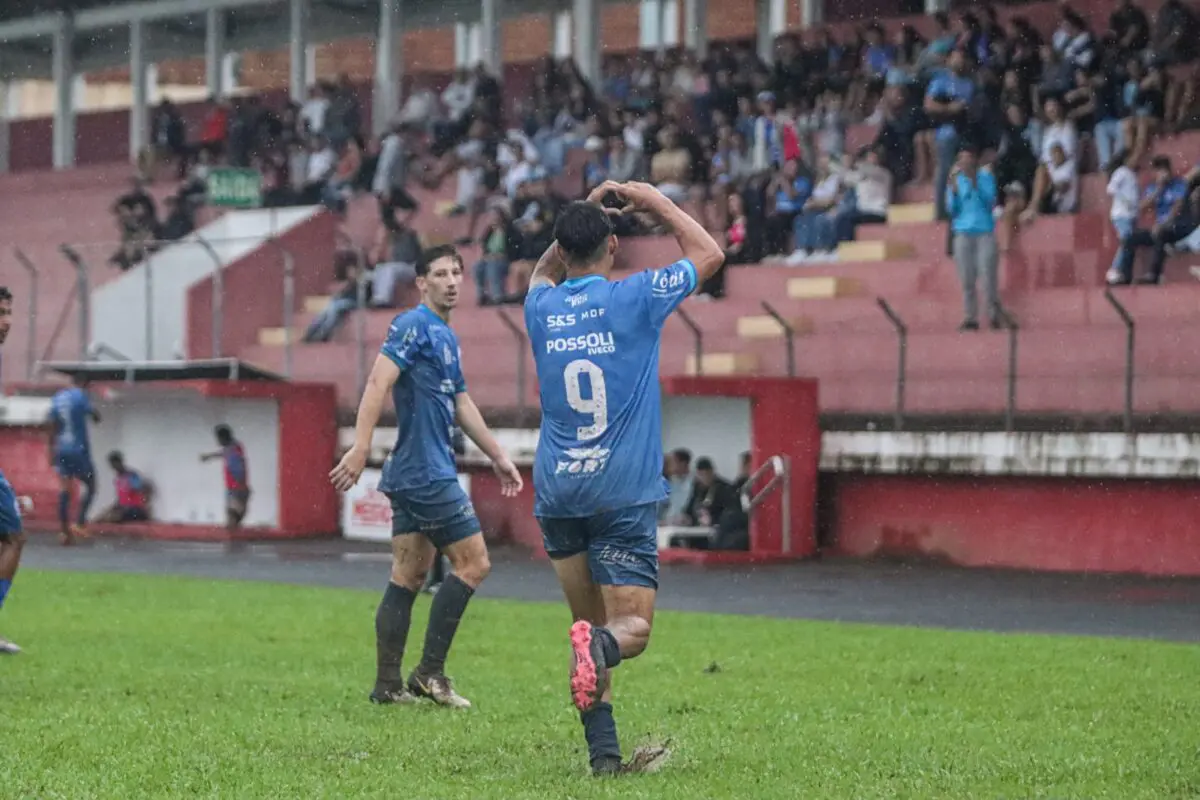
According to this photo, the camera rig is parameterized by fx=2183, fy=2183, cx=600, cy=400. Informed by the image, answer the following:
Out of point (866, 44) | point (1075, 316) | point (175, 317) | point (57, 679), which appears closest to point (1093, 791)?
point (57, 679)

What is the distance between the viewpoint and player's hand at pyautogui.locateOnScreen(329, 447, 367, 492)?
9.68 metres

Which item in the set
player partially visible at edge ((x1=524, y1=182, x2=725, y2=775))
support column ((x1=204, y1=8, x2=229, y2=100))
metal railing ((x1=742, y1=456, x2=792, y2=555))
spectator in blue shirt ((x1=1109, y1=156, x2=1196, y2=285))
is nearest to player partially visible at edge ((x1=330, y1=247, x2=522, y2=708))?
player partially visible at edge ((x1=524, y1=182, x2=725, y2=775))

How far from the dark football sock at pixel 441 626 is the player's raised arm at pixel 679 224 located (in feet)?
9.31

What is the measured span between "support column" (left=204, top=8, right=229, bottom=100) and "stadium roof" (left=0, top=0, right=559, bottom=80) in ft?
0.56

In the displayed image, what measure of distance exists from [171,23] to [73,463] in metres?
17.4

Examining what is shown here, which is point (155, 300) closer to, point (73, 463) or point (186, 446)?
point (186, 446)

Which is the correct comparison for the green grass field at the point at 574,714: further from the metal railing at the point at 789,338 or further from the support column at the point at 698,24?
the support column at the point at 698,24

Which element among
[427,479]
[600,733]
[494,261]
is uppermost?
[494,261]

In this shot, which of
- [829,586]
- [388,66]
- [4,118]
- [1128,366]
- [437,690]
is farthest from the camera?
[4,118]

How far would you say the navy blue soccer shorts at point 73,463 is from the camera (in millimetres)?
26125

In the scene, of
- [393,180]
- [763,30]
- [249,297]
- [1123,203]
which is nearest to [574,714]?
[1123,203]

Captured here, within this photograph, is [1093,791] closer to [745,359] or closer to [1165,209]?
[1165,209]

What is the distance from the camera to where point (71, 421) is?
86.5 feet

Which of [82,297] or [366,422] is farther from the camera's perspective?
[82,297]
